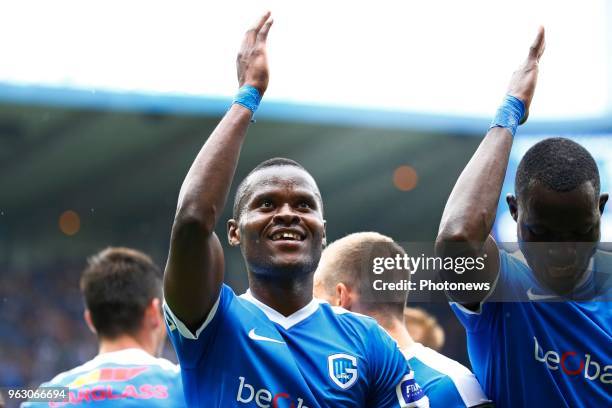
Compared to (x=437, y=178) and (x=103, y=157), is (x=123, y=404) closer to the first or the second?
(x=103, y=157)

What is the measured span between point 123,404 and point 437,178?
12386 millimetres

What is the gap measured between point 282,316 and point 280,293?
87 mm

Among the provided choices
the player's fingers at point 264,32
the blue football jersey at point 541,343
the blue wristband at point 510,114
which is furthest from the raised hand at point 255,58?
the blue football jersey at point 541,343

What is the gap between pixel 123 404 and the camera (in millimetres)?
3871

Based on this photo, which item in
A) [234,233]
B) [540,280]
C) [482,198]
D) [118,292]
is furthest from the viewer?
[118,292]

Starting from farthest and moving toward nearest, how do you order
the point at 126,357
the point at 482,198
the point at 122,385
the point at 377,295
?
1. the point at 126,357
2. the point at 122,385
3. the point at 377,295
4. the point at 482,198

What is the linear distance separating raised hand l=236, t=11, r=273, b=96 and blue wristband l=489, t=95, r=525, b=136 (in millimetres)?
844

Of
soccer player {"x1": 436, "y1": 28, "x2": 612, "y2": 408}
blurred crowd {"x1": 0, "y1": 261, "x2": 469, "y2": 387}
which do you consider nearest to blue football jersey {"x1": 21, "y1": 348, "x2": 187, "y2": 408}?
soccer player {"x1": 436, "y1": 28, "x2": 612, "y2": 408}

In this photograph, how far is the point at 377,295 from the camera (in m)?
3.72

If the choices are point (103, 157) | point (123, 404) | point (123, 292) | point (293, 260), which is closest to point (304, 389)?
point (293, 260)

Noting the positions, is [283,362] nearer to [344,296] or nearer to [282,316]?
[282,316]

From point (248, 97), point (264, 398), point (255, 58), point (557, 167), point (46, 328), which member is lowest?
point (264, 398)

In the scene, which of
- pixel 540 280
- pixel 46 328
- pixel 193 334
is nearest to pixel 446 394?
pixel 540 280

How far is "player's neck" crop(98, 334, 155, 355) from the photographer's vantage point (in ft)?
14.2
